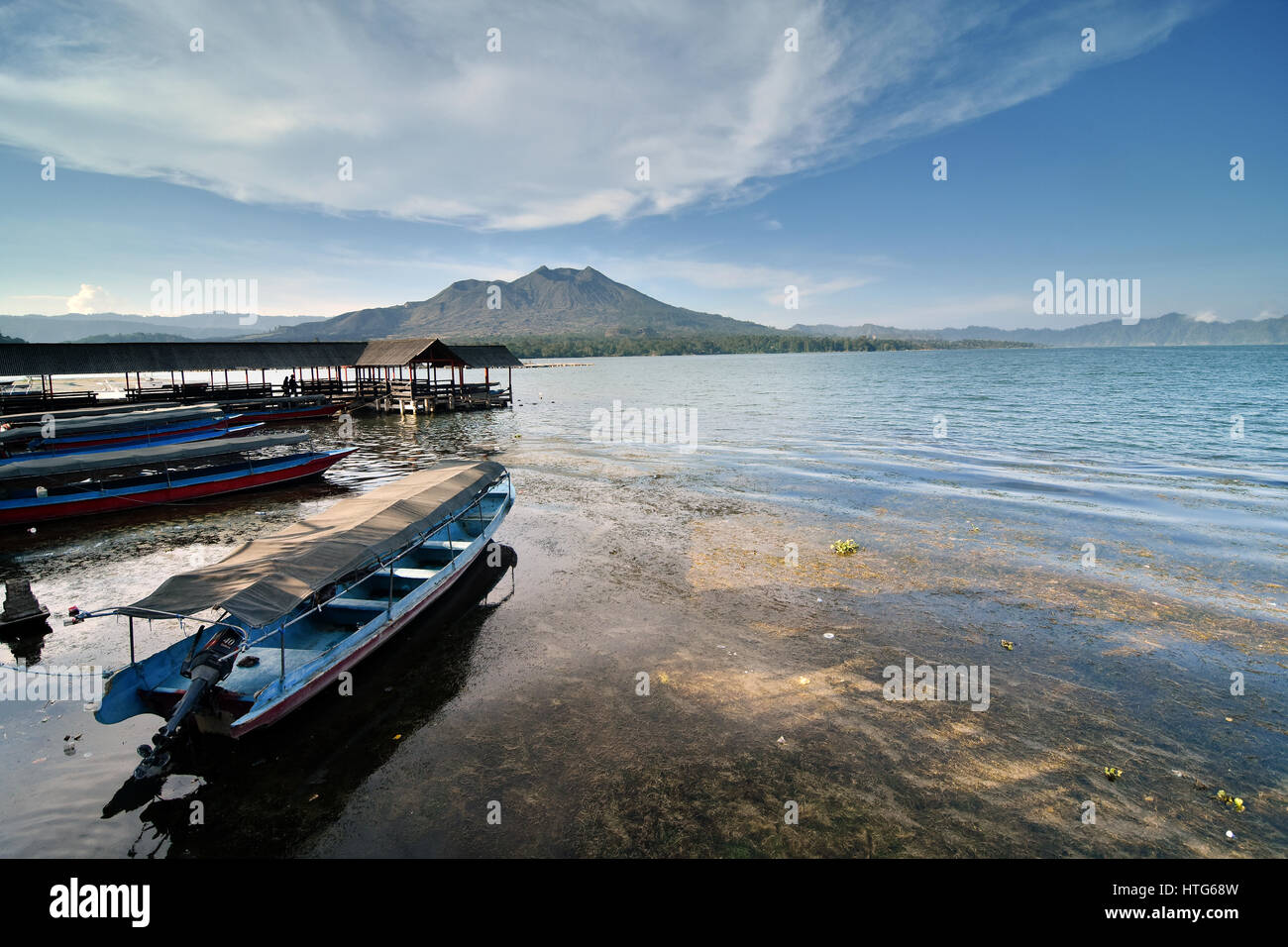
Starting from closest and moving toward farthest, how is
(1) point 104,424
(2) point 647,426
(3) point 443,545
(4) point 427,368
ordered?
(3) point 443,545
(1) point 104,424
(2) point 647,426
(4) point 427,368

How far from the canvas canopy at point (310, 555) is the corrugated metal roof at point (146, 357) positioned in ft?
135

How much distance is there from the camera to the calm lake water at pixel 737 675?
7.11 meters

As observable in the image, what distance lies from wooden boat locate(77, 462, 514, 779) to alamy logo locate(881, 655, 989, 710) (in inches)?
355

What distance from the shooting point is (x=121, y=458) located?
20750 millimetres

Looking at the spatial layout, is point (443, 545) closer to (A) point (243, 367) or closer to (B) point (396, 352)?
(B) point (396, 352)

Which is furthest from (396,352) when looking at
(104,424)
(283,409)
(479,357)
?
(104,424)

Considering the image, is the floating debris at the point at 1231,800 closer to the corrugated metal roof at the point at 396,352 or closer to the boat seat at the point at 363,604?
the boat seat at the point at 363,604

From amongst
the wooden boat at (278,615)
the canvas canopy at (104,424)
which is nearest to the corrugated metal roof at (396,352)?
the canvas canopy at (104,424)

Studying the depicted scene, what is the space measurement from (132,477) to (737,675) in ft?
75.1
